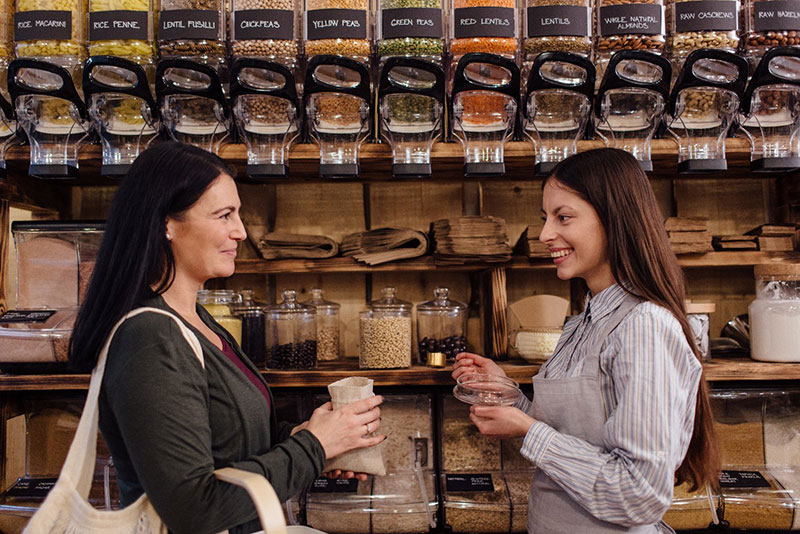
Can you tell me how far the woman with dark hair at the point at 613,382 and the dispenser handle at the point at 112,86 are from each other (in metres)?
1.01

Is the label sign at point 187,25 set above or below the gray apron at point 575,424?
above

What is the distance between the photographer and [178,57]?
57.9 inches

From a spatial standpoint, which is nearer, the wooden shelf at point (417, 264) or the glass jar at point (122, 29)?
the glass jar at point (122, 29)

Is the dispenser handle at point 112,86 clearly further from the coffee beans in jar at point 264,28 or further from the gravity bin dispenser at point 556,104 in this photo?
the gravity bin dispenser at point 556,104

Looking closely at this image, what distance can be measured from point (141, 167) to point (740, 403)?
5.61ft

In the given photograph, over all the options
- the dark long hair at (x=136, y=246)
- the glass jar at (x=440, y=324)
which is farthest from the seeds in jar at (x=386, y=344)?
the dark long hair at (x=136, y=246)

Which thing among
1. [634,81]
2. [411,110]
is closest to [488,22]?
[411,110]

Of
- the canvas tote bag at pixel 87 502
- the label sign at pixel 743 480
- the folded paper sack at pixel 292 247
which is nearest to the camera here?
the canvas tote bag at pixel 87 502

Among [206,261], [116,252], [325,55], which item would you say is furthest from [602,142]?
[116,252]

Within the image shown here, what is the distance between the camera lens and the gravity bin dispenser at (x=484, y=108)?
1.41 meters

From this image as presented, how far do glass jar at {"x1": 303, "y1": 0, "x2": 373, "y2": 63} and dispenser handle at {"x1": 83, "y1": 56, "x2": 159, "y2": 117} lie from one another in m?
0.41

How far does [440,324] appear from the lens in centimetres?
179

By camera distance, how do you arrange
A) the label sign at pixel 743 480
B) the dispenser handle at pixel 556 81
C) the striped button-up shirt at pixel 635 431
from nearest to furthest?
1. the striped button-up shirt at pixel 635 431
2. the dispenser handle at pixel 556 81
3. the label sign at pixel 743 480

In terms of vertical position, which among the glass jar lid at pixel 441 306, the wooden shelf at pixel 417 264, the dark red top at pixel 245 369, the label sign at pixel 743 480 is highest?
the wooden shelf at pixel 417 264
